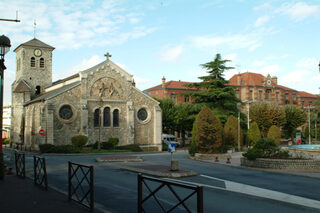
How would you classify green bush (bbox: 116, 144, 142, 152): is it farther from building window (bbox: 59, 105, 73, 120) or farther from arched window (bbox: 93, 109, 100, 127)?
building window (bbox: 59, 105, 73, 120)

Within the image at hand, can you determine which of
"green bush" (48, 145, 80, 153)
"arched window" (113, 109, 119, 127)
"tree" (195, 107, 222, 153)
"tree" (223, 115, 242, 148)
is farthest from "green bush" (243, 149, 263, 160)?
"arched window" (113, 109, 119, 127)

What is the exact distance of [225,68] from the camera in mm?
46188

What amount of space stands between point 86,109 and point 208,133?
55.9ft

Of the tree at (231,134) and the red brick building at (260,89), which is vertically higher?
the red brick building at (260,89)

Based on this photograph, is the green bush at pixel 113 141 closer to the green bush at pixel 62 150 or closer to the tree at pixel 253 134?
the green bush at pixel 62 150

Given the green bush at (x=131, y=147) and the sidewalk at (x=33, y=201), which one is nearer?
the sidewalk at (x=33, y=201)

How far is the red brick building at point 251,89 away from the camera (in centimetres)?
6606

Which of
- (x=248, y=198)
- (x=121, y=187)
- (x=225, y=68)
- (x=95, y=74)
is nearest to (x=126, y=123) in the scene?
(x=95, y=74)

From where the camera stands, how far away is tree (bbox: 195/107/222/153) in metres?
27.3

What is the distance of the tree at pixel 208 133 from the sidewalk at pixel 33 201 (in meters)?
17.6

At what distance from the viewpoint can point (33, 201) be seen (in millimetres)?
9117

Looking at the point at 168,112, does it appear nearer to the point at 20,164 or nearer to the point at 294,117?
the point at 294,117

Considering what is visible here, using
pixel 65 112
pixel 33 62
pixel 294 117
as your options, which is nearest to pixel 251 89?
pixel 294 117

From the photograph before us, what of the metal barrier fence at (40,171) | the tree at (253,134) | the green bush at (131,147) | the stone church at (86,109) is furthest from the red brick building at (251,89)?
the metal barrier fence at (40,171)
